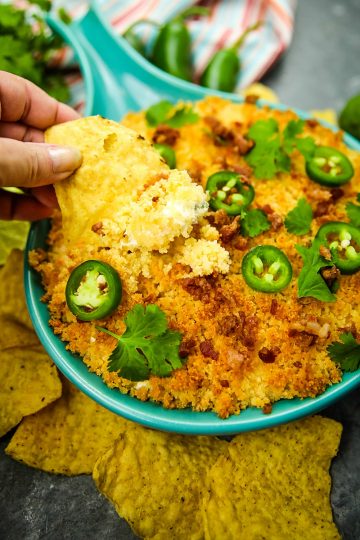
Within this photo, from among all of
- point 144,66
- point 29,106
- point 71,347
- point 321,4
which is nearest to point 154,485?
point 71,347

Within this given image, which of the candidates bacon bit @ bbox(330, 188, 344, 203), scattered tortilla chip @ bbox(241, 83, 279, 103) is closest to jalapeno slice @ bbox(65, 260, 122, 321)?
bacon bit @ bbox(330, 188, 344, 203)

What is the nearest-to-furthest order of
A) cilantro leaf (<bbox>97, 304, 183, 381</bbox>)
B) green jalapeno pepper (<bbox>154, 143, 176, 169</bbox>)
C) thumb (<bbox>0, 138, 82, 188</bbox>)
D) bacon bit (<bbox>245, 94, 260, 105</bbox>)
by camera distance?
thumb (<bbox>0, 138, 82, 188</bbox>)
cilantro leaf (<bbox>97, 304, 183, 381</bbox>)
green jalapeno pepper (<bbox>154, 143, 176, 169</bbox>)
bacon bit (<bbox>245, 94, 260, 105</bbox>)

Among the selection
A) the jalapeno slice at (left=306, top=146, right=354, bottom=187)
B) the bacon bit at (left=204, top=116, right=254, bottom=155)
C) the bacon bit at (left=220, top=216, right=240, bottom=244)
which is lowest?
the bacon bit at (left=220, top=216, right=240, bottom=244)

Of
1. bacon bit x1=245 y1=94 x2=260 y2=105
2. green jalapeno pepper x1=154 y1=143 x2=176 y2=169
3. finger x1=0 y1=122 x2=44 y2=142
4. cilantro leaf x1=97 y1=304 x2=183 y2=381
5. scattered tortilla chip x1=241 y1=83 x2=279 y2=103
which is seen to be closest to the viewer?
cilantro leaf x1=97 y1=304 x2=183 y2=381

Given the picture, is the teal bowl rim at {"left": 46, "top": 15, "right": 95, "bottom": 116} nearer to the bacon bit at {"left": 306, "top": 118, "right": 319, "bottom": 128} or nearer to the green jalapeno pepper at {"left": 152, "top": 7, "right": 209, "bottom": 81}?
the green jalapeno pepper at {"left": 152, "top": 7, "right": 209, "bottom": 81}

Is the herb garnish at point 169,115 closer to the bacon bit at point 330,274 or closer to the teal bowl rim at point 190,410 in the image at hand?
the bacon bit at point 330,274

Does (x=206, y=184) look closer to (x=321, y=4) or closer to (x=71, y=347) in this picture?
(x=71, y=347)

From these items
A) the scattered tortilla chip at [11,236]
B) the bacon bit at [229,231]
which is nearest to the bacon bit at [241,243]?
the bacon bit at [229,231]
